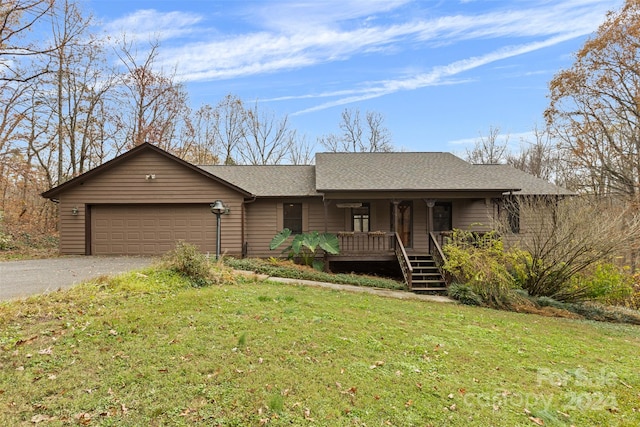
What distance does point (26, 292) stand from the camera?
20.3 ft

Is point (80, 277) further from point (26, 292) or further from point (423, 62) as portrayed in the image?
point (423, 62)

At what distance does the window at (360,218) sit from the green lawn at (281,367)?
7.67 metres

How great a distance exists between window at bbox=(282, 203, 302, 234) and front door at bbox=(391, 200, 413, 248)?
151 inches

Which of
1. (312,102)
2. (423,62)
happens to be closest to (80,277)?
(423,62)

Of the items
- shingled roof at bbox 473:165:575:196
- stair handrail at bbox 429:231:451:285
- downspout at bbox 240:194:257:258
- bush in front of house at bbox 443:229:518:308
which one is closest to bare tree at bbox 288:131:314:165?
downspout at bbox 240:194:257:258

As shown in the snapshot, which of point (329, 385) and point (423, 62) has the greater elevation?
point (423, 62)

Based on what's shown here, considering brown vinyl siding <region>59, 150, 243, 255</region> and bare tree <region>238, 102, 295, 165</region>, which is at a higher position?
bare tree <region>238, 102, 295, 165</region>

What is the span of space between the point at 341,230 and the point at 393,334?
8774 millimetres

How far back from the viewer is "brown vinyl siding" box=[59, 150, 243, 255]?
1261 cm

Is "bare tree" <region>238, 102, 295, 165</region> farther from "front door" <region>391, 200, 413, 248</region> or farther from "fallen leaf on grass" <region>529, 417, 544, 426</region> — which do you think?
"fallen leaf on grass" <region>529, 417, 544, 426</region>

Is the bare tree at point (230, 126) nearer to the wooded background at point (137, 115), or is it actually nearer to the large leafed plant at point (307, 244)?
the wooded background at point (137, 115)

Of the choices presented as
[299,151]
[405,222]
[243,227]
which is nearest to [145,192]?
[243,227]

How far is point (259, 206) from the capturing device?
13789 mm

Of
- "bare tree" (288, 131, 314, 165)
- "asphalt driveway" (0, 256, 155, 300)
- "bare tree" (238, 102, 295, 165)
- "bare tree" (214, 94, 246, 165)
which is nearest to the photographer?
"asphalt driveway" (0, 256, 155, 300)
